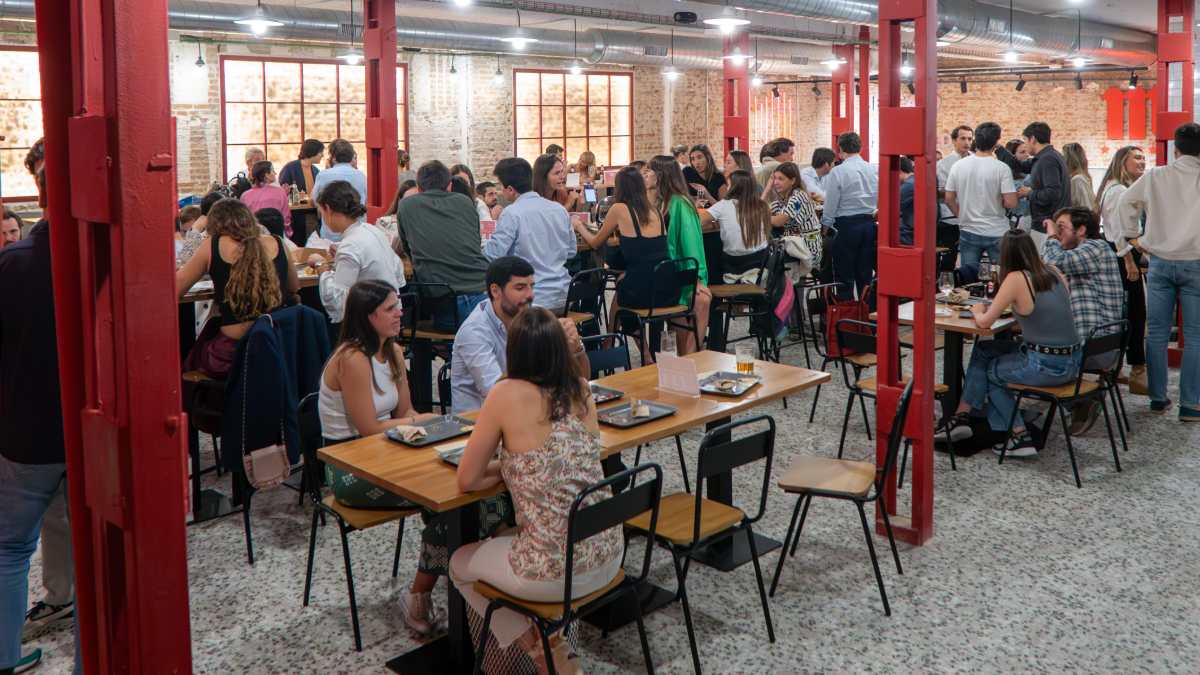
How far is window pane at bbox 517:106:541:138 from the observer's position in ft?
55.6

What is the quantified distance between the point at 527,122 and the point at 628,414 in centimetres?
1388

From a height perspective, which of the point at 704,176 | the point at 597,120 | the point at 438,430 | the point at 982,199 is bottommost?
the point at 438,430

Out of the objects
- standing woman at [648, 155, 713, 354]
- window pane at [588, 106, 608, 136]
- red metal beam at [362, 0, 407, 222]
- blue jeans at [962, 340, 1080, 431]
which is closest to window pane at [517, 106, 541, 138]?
window pane at [588, 106, 608, 136]

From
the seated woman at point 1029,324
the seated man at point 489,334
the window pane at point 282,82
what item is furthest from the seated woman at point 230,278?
the window pane at point 282,82

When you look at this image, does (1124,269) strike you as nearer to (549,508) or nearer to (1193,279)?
(1193,279)

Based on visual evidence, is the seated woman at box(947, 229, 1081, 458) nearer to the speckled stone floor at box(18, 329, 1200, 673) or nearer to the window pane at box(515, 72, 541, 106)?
the speckled stone floor at box(18, 329, 1200, 673)

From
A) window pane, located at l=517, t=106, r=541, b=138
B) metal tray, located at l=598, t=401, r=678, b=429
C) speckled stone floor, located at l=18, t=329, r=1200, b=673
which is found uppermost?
window pane, located at l=517, t=106, r=541, b=138

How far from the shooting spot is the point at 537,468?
2.96 meters

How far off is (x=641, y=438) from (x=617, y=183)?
3.39 m

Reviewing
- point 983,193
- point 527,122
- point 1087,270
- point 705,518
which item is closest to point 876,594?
point 705,518

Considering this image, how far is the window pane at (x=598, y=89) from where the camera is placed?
59.0 feet

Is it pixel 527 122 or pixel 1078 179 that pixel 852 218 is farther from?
pixel 527 122

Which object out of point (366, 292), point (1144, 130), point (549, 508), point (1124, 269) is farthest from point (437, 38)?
point (1144, 130)

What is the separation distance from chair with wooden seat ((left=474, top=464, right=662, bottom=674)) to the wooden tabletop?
0.29m
